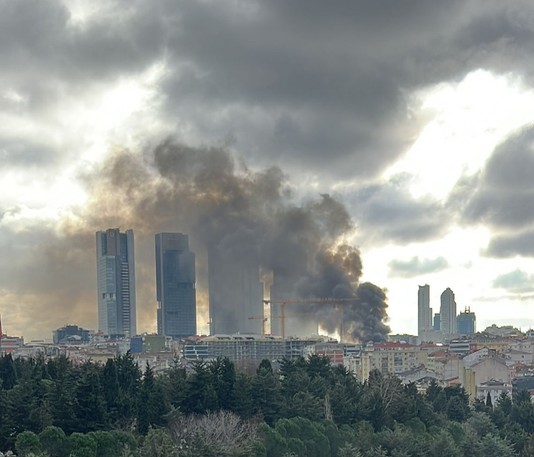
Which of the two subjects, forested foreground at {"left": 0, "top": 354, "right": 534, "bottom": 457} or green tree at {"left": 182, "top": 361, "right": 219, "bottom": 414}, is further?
green tree at {"left": 182, "top": 361, "right": 219, "bottom": 414}

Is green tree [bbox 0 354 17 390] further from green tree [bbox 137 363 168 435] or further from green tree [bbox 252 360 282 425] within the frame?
green tree [bbox 252 360 282 425]

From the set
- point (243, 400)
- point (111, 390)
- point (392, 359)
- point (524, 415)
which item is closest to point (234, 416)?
point (243, 400)

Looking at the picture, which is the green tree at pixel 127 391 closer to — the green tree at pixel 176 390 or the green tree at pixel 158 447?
the green tree at pixel 176 390

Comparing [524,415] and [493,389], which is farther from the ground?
[524,415]

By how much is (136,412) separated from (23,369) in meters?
15.3

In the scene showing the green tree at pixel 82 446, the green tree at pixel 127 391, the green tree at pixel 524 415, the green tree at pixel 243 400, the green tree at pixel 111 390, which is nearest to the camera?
the green tree at pixel 82 446

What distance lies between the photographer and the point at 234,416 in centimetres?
4772

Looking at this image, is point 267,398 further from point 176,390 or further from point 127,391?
point 127,391

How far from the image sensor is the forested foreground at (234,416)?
4069cm

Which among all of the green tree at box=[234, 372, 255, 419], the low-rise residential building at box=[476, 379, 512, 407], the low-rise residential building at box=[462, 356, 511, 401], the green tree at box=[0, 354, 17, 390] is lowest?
the low-rise residential building at box=[476, 379, 512, 407]

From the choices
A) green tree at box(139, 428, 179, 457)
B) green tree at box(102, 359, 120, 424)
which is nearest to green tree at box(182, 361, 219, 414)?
green tree at box(102, 359, 120, 424)

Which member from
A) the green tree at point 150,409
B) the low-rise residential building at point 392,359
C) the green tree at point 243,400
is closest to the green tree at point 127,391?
the green tree at point 150,409

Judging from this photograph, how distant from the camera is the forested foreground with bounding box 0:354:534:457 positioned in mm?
40688

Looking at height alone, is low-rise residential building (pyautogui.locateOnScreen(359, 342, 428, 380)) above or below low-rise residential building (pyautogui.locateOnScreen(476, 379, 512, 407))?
above
